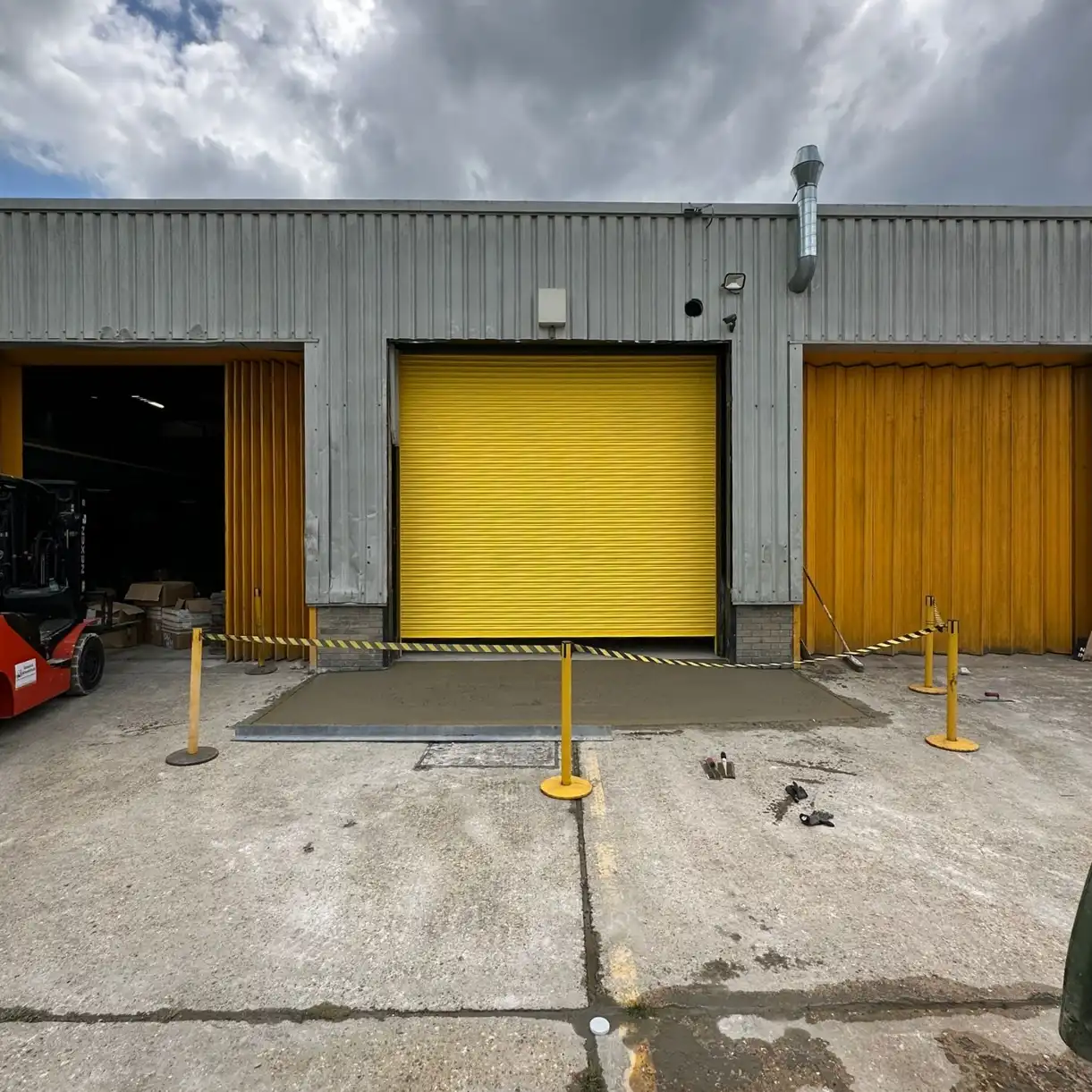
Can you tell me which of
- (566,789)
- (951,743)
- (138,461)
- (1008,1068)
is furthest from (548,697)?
(138,461)

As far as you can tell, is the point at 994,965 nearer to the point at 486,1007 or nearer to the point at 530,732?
the point at 486,1007

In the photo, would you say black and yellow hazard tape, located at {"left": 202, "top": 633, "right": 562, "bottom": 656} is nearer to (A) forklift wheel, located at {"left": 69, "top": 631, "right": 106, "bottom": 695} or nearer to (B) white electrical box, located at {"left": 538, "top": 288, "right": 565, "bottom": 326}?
(A) forklift wheel, located at {"left": 69, "top": 631, "right": 106, "bottom": 695}

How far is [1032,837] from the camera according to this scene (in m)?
4.05

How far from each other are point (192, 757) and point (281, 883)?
2.42 m

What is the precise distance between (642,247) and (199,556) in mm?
15726

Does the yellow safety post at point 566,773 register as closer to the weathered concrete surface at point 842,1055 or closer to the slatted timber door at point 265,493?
the weathered concrete surface at point 842,1055

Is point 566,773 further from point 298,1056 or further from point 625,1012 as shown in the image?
point 298,1056

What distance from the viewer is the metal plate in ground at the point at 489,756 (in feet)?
17.0

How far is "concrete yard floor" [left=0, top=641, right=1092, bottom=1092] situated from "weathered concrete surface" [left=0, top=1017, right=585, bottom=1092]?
1cm

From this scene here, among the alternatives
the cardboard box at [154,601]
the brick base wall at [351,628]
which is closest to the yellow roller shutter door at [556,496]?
the brick base wall at [351,628]

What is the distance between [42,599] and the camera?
267 inches

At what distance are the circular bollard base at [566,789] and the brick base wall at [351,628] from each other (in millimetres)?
4485

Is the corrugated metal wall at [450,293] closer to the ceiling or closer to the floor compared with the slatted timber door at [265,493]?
closer to the ceiling

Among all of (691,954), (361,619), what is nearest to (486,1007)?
(691,954)
